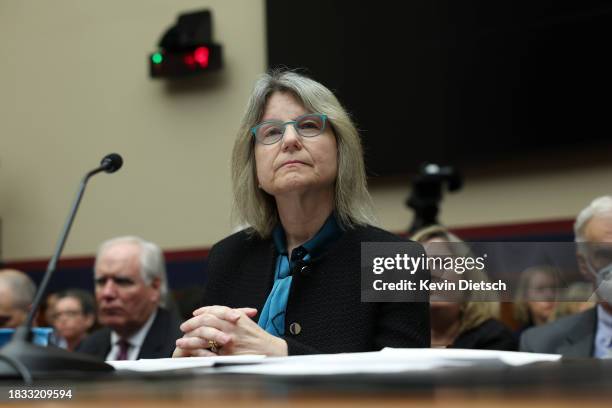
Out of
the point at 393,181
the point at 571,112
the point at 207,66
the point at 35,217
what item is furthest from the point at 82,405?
the point at 35,217

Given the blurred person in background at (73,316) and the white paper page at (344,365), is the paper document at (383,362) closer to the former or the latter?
the white paper page at (344,365)

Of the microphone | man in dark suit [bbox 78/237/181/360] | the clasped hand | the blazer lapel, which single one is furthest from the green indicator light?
the microphone

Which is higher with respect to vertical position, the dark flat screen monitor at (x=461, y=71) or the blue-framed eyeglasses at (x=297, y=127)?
the dark flat screen monitor at (x=461, y=71)

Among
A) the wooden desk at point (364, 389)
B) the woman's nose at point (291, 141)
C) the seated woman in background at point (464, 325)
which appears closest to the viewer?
the wooden desk at point (364, 389)

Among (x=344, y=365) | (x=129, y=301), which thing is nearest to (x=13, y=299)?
(x=129, y=301)

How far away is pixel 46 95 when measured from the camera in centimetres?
693

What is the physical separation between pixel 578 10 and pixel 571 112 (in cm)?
54

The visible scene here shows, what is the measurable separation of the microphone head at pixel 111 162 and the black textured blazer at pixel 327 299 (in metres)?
0.35

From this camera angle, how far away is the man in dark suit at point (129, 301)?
130 inches

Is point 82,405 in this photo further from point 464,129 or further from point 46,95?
point 46,95

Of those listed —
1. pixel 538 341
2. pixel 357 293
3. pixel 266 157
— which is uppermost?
pixel 266 157

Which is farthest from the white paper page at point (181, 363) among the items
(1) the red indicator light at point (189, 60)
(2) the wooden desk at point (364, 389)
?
(1) the red indicator light at point (189, 60)

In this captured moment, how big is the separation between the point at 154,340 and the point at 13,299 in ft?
2.15

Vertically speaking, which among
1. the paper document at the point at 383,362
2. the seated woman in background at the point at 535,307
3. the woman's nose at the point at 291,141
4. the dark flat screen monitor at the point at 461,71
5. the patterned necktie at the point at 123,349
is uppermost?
the dark flat screen monitor at the point at 461,71
